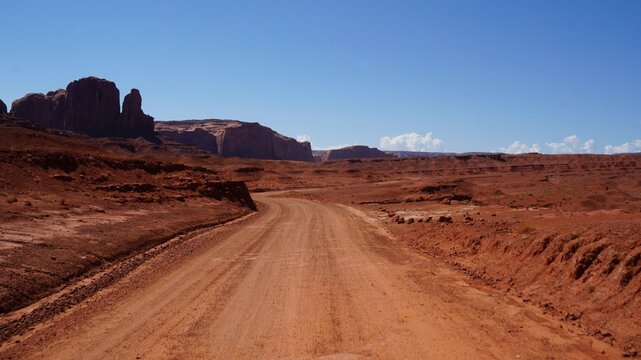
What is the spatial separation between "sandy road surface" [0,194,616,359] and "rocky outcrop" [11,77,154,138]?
139 metres

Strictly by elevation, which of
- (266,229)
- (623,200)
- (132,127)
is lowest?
(266,229)

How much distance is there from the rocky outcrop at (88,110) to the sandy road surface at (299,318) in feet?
456

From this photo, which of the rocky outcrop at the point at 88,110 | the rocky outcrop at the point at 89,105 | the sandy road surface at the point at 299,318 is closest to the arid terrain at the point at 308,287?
the sandy road surface at the point at 299,318

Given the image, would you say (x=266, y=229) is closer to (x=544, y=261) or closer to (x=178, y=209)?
(x=178, y=209)

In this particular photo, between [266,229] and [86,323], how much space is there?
1744cm

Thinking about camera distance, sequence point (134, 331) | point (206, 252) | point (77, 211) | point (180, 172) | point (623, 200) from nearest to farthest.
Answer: point (134, 331), point (206, 252), point (77, 211), point (623, 200), point (180, 172)

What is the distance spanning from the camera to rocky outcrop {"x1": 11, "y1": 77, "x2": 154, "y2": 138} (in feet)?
461

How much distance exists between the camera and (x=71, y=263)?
571 inches

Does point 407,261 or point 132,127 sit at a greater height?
point 132,127

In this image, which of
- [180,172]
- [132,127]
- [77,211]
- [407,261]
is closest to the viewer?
[407,261]

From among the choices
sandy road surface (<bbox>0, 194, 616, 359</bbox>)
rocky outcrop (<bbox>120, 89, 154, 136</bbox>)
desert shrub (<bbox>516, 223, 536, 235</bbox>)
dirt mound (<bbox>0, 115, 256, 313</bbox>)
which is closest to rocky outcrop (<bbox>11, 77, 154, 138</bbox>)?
rocky outcrop (<bbox>120, 89, 154, 136</bbox>)

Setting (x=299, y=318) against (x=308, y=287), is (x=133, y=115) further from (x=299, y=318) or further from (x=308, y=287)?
(x=299, y=318)

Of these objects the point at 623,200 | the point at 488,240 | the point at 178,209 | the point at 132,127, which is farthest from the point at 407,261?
the point at 132,127

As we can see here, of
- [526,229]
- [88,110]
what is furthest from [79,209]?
[88,110]
